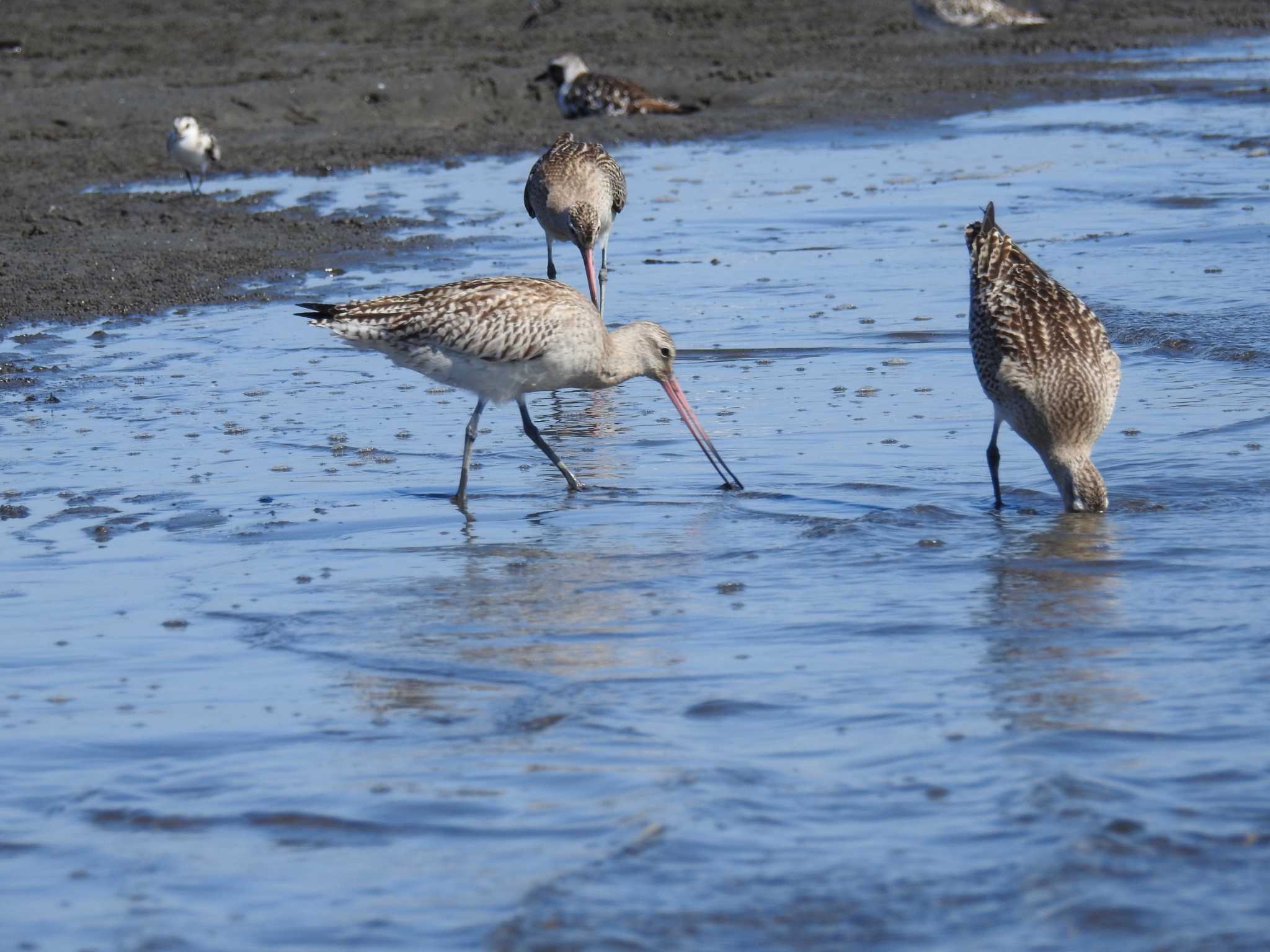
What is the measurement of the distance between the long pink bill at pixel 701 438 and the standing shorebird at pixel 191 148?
28.2ft

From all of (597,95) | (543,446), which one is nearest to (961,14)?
(597,95)

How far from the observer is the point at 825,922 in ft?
12.1

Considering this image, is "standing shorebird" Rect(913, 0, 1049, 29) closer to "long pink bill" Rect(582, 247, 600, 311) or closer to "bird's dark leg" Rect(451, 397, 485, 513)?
"long pink bill" Rect(582, 247, 600, 311)

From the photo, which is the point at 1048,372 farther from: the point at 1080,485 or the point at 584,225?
the point at 584,225

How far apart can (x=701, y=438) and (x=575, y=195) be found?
4678mm

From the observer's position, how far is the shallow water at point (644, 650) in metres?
3.87

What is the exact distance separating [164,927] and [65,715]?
138 cm

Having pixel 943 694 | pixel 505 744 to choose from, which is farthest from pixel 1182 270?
pixel 505 744

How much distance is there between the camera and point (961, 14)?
86.6ft

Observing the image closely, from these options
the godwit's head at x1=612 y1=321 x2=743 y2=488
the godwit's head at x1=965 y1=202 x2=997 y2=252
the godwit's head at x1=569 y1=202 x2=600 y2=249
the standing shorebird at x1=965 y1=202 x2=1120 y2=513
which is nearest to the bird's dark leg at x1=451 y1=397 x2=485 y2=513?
the godwit's head at x1=612 y1=321 x2=743 y2=488

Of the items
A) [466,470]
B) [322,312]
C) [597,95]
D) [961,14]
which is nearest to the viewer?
[466,470]

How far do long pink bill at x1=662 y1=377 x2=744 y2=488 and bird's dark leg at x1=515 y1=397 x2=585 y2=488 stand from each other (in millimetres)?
510

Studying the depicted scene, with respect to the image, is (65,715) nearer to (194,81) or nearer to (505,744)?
(505,744)

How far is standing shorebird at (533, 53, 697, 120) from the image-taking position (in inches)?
789
